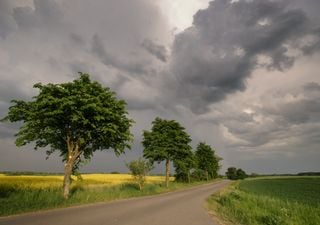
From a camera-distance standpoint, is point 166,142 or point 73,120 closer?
point 73,120

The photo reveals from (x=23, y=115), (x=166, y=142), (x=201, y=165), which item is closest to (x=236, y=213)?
(x=23, y=115)

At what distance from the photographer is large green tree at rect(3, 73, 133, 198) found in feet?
67.3

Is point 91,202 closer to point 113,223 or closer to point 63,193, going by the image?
point 63,193

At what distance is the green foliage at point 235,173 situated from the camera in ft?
502

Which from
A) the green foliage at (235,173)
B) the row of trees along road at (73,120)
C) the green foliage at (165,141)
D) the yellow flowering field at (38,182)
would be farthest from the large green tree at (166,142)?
the green foliage at (235,173)

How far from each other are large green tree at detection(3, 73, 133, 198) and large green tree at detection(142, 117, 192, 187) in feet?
66.7

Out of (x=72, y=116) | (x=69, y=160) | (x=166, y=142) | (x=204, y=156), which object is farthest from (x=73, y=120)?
(x=204, y=156)

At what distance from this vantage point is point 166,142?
45.7 metres

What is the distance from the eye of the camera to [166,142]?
4569cm

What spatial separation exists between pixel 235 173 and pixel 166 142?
120 meters

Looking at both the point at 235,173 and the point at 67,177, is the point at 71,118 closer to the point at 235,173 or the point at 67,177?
the point at 67,177

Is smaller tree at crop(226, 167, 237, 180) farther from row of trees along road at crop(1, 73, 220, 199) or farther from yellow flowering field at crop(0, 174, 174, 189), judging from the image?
row of trees along road at crop(1, 73, 220, 199)

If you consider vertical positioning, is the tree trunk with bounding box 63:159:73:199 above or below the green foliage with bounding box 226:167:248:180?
below

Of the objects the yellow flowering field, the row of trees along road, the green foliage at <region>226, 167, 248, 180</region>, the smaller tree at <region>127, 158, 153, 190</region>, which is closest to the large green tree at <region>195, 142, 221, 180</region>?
the yellow flowering field
